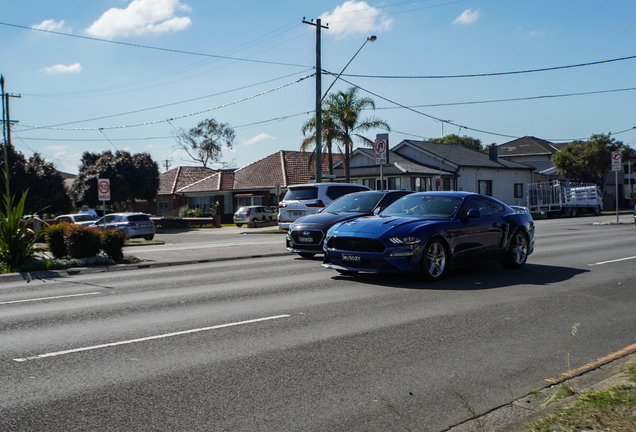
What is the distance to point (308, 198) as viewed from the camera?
20.8 metres

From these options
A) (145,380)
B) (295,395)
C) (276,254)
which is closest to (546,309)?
(295,395)

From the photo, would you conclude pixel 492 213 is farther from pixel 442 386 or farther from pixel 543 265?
pixel 442 386

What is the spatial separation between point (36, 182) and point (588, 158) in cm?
4994

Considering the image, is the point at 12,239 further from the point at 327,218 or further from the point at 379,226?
the point at 379,226

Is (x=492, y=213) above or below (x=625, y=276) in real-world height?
above

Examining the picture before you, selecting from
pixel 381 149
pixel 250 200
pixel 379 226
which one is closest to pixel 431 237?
pixel 379 226

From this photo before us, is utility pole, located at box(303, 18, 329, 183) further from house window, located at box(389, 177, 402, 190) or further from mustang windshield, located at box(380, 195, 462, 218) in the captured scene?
house window, located at box(389, 177, 402, 190)

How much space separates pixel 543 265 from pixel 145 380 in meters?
9.82

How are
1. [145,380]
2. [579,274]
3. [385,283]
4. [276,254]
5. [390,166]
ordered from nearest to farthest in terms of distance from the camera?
[145,380], [385,283], [579,274], [276,254], [390,166]

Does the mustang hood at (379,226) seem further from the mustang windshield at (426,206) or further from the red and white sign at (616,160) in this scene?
the red and white sign at (616,160)

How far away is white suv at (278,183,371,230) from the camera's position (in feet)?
67.6

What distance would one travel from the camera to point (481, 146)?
96250mm

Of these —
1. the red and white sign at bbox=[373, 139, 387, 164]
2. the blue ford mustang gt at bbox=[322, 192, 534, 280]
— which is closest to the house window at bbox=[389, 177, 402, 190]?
the red and white sign at bbox=[373, 139, 387, 164]

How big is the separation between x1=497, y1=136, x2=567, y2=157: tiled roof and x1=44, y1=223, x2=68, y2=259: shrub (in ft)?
251
